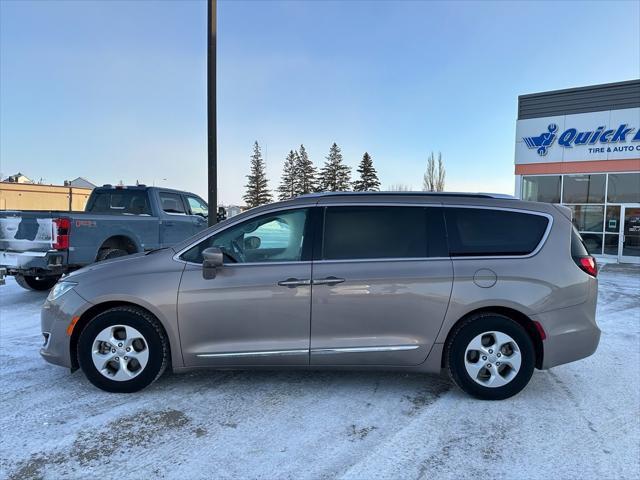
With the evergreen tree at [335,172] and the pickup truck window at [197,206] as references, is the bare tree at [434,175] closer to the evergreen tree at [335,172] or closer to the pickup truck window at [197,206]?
the evergreen tree at [335,172]

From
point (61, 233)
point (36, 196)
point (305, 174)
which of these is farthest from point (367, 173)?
point (61, 233)

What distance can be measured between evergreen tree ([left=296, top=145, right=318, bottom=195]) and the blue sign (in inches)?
2003

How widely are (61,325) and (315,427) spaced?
230 centimetres

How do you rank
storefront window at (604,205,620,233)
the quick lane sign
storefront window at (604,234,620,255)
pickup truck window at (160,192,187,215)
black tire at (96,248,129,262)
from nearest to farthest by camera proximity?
black tire at (96,248,129,262), pickup truck window at (160,192,187,215), the quick lane sign, storefront window at (604,205,620,233), storefront window at (604,234,620,255)

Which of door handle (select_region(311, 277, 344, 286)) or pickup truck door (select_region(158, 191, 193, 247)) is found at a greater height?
pickup truck door (select_region(158, 191, 193, 247))

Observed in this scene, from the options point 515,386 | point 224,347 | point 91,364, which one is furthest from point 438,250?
point 91,364

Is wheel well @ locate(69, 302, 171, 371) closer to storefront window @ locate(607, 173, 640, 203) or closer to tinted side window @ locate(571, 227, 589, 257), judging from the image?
tinted side window @ locate(571, 227, 589, 257)

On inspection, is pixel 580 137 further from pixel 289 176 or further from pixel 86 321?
pixel 289 176

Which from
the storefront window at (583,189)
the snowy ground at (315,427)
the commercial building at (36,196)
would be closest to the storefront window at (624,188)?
the storefront window at (583,189)

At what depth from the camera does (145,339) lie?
367cm

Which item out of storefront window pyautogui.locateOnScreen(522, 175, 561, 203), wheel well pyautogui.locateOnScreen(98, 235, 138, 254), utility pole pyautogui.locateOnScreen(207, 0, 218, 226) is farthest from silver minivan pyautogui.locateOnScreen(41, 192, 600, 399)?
storefront window pyautogui.locateOnScreen(522, 175, 561, 203)

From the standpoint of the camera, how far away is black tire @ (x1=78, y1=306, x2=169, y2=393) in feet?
12.0

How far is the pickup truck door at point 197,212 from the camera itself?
9.48m

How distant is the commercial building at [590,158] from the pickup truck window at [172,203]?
498 inches
